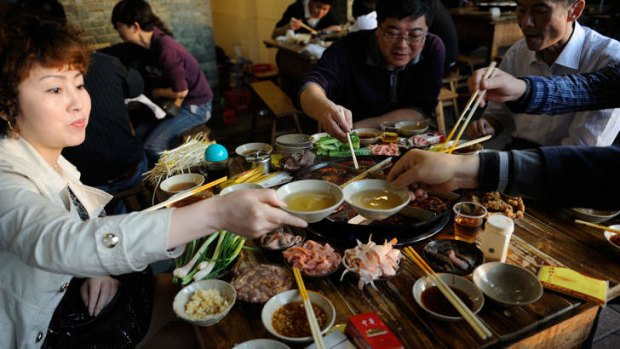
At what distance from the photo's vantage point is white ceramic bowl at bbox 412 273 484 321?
1.52m

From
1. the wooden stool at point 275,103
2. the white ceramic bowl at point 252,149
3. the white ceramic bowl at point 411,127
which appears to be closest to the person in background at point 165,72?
the wooden stool at point 275,103

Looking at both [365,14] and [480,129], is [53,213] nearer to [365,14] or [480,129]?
[480,129]

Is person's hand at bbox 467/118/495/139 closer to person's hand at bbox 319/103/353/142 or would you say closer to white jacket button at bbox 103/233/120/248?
person's hand at bbox 319/103/353/142

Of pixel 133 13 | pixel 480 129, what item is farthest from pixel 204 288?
pixel 133 13

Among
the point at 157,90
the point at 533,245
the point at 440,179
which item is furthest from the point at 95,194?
the point at 157,90

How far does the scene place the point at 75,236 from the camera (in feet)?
4.58

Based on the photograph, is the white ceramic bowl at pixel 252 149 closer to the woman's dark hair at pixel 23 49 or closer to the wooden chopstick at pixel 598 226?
the woman's dark hair at pixel 23 49

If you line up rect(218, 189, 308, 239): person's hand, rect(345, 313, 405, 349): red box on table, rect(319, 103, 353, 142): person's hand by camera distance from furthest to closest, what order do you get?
1. rect(319, 103, 353, 142): person's hand
2. rect(218, 189, 308, 239): person's hand
3. rect(345, 313, 405, 349): red box on table

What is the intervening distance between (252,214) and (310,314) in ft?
1.41

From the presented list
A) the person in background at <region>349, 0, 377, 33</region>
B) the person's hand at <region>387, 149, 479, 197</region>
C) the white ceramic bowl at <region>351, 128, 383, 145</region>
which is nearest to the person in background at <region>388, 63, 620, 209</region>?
the person's hand at <region>387, 149, 479, 197</region>

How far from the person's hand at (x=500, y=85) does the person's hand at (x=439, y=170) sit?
894mm

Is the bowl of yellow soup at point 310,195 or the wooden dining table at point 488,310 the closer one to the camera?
the wooden dining table at point 488,310

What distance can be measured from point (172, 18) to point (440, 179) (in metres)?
7.48

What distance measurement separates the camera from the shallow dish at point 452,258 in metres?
1.79
